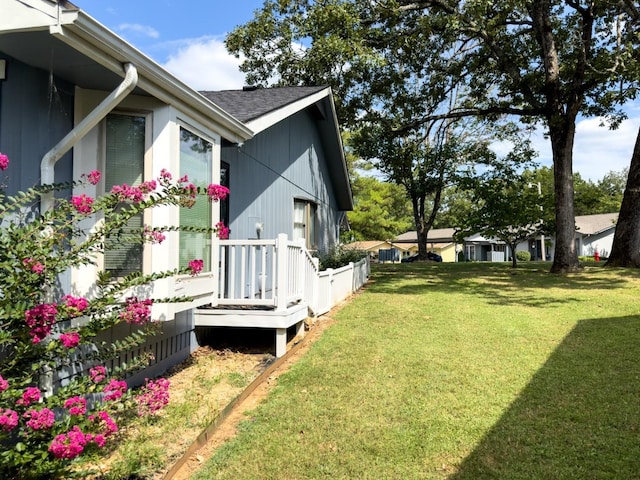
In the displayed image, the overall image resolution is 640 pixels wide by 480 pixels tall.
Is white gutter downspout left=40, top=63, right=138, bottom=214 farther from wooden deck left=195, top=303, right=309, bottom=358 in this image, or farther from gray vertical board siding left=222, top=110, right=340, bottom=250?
gray vertical board siding left=222, top=110, right=340, bottom=250

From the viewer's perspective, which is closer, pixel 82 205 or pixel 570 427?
pixel 82 205

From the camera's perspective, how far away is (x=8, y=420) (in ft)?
7.36

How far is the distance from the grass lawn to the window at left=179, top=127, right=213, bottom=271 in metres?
1.84

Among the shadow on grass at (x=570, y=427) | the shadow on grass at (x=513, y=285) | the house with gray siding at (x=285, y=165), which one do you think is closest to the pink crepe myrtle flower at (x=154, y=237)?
the shadow on grass at (x=570, y=427)

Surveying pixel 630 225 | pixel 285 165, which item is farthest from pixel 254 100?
pixel 630 225

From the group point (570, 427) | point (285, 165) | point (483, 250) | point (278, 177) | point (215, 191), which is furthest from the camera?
point (483, 250)

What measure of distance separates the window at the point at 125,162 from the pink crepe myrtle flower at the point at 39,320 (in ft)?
5.26

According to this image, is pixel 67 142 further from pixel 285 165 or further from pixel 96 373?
pixel 285 165

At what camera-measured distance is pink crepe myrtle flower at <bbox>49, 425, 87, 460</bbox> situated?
90.8 inches

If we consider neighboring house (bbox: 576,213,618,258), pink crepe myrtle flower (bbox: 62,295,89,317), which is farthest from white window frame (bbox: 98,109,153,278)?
neighboring house (bbox: 576,213,618,258)

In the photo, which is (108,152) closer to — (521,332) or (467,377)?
(467,377)

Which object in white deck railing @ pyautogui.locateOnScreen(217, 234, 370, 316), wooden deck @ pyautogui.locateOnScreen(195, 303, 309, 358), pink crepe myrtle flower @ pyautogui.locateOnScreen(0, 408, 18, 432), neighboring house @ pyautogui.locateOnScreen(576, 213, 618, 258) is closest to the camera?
pink crepe myrtle flower @ pyautogui.locateOnScreen(0, 408, 18, 432)

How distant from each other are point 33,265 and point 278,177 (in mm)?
7312

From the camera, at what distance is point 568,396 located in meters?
4.46
